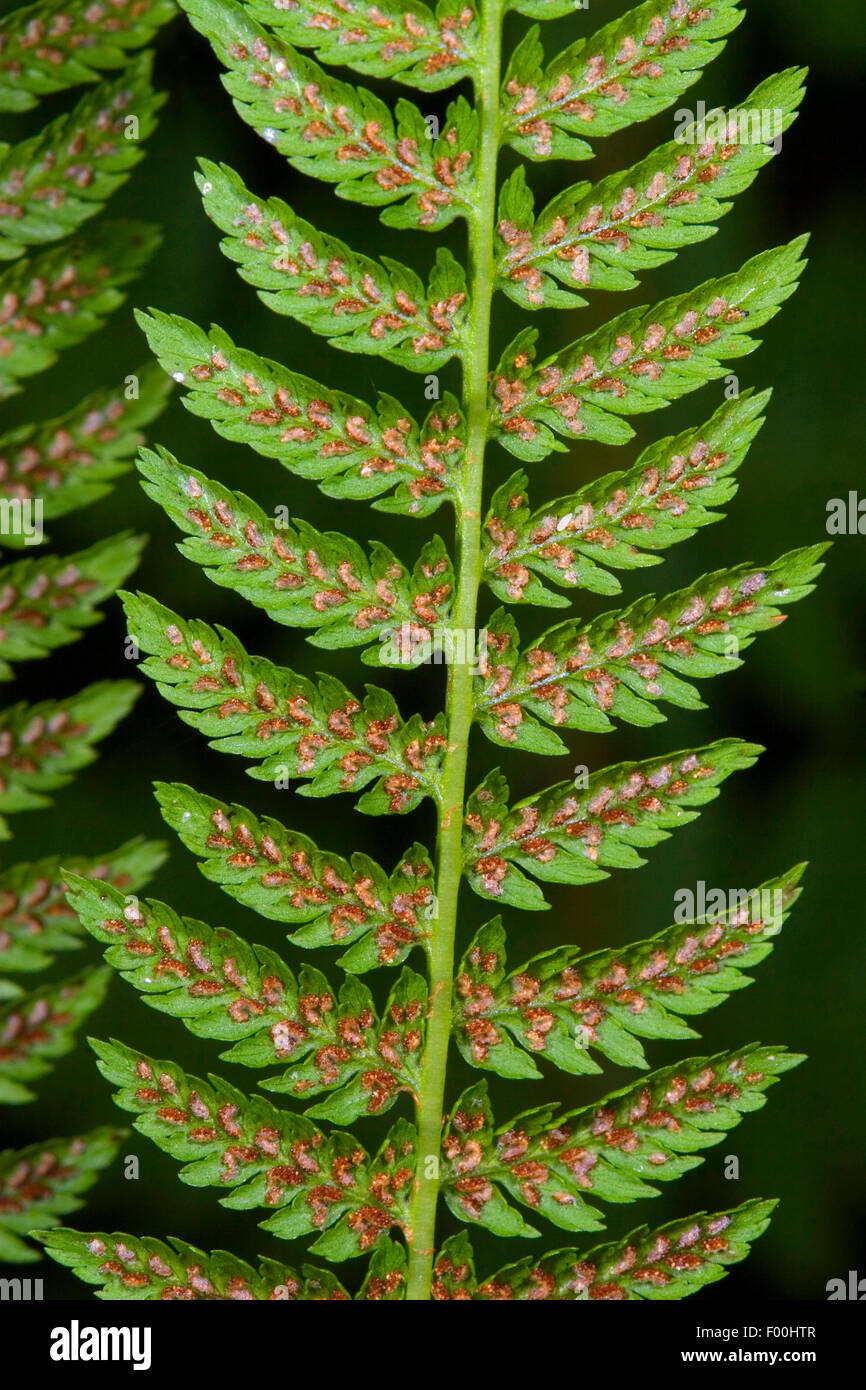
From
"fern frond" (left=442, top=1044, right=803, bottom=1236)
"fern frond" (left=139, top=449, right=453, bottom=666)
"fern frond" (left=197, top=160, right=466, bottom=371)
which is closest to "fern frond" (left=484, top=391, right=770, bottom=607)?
"fern frond" (left=139, top=449, right=453, bottom=666)

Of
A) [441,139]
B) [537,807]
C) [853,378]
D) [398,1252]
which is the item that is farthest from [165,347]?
[853,378]

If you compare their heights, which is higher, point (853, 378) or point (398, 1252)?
point (853, 378)

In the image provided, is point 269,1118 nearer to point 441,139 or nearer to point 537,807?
point 537,807

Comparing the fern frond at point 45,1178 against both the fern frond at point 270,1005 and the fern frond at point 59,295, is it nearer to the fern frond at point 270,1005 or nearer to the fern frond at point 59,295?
the fern frond at point 270,1005

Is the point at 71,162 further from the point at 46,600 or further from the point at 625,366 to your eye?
the point at 625,366

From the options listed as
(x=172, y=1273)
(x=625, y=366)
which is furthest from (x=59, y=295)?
(x=172, y=1273)

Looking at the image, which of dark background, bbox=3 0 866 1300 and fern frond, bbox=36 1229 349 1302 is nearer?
fern frond, bbox=36 1229 349 1302

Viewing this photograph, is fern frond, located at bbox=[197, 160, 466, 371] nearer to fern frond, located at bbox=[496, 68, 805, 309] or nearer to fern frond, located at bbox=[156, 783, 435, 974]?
fern frond, located at bbox=[496, 68, 805, 309]

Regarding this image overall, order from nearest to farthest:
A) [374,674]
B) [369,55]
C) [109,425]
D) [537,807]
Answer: [369,55] < [537,807] < [109,425] < [374,674]
